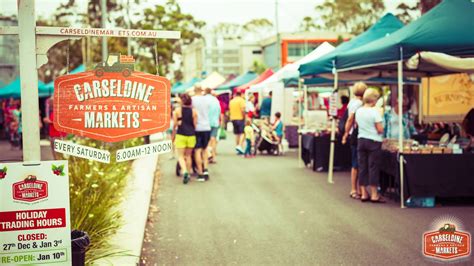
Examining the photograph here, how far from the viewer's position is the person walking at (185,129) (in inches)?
524

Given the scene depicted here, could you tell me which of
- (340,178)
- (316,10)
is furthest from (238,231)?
(316,10)

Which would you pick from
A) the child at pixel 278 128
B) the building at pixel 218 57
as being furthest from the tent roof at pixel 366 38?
the building at pixel 218 57

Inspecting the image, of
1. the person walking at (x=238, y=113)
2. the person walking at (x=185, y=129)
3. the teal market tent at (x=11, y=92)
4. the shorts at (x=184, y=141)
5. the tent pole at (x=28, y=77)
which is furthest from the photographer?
the teal market tent at (x=11, y=92)

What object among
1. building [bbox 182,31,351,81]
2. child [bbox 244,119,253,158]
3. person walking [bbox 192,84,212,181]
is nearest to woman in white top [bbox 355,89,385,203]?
person walking [bbox 192,84,212,181]

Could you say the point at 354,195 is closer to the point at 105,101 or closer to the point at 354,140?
the point at 354,140

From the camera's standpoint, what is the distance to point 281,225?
29.8ft

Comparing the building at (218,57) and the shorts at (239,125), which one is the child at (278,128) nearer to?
the shorts at (239,125)

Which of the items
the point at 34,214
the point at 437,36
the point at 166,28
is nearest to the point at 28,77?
the point at 34,214

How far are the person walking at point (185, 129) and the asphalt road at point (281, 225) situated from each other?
0.64 m

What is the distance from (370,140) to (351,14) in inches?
2471

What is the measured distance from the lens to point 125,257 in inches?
268

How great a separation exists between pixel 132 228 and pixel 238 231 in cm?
139

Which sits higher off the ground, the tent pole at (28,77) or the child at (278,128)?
the tent pole at (28,77)

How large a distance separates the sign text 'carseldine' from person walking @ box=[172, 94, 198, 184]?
24.1 feet
